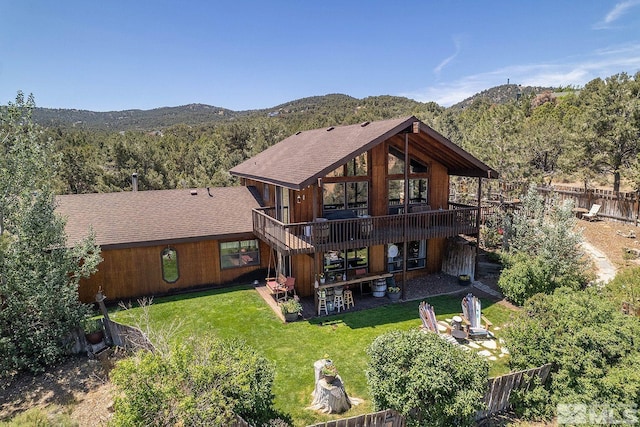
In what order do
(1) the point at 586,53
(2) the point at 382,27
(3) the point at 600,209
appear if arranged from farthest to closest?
(1) the point at 586,53 < (2) the point at 382,27 < (3) the point at 600,209

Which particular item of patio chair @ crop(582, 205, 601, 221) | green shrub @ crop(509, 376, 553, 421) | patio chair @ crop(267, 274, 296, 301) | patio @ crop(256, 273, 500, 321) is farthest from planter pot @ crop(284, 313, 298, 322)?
patio chair @ crop(582, 205, 601, 221)

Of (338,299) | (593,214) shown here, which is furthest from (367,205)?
(593,214)

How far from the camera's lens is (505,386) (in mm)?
7316

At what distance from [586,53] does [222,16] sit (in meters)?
33.2

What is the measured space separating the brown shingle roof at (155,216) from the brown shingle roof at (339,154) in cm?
196

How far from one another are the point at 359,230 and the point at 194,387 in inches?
311

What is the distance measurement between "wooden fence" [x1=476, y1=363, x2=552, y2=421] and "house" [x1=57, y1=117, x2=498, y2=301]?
19.6ft

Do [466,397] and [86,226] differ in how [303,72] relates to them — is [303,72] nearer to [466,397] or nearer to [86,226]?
[86,226]

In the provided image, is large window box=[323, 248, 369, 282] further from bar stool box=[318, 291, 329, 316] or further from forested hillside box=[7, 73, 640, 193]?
forested hillside box=[7, 73, 640, 193]

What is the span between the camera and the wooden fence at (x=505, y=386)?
284 inches

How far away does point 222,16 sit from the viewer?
2542cm

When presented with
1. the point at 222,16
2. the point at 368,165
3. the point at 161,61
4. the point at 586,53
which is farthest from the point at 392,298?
the point at 586,53

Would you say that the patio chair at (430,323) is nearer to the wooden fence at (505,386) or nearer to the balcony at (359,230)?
the wooden fence at (505,386)

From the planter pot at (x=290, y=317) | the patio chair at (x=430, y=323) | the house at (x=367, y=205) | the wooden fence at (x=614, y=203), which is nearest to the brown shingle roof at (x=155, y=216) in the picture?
the house at (x=367, y=205)
